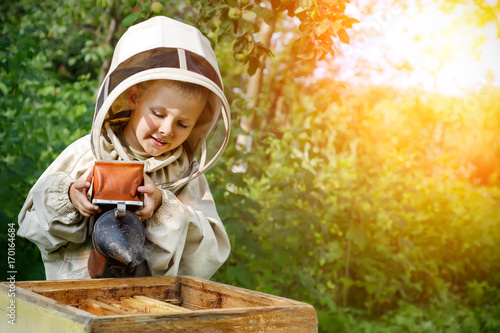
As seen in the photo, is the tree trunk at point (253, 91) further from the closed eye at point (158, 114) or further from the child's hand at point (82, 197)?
the child's hand at point (82, 197)

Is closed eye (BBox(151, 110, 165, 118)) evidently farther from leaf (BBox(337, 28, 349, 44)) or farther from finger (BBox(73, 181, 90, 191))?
leaf (BBox(337, 28, 349, 44))

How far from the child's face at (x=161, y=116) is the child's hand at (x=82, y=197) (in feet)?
0.80

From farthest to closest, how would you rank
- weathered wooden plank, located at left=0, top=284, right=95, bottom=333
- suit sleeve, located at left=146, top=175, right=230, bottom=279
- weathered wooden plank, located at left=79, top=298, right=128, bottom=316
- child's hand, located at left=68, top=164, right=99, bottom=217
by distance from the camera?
suit sleeve, located at left=146, top=175, right=230, bottom=279
child's hand, located at left=68, top=164, right=99, bottom=217
weathered wooden plank, located at left=79, top=298, right=128, bottom=316
weathered wooden plank, located at left=0, top=284, right=95, bottom=333

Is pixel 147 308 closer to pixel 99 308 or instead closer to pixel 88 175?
pixel 99 308

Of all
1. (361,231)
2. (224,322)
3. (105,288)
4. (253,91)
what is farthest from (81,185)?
(253,91)

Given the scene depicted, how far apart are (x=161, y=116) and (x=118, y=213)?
411 millimetres

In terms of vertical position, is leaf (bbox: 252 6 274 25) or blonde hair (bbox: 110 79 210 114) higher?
leaf (bbox: 252 6 274 25)

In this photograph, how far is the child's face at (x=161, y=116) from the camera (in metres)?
1.80

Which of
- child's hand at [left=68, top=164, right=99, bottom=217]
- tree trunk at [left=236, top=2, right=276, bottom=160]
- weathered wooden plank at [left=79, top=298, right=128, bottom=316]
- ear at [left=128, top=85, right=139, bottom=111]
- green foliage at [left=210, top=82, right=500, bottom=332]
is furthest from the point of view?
tree trunk at [left=236, top=2, right=276, bottom=160]

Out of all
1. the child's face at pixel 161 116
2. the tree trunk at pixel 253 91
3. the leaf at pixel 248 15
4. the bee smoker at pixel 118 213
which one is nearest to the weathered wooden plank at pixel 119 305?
the bee smoker at pixel 118 213

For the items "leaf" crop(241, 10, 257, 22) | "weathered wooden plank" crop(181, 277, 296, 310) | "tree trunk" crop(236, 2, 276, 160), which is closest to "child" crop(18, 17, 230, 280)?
"weathered wooden plank" crop(181, 277, 296, 310)

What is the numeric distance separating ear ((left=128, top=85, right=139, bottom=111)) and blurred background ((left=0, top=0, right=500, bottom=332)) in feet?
2.89

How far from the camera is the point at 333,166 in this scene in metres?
6.24

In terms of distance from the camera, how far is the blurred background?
142 inches
